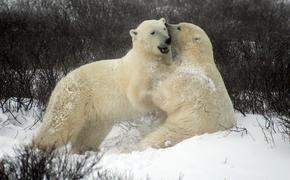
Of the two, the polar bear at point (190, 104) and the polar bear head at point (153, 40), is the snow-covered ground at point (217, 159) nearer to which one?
the polar bear at point (190, 104)

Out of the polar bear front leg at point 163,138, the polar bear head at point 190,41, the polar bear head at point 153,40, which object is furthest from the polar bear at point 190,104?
the polar bear head at point 153,40

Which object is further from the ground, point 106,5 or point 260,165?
point 106,5

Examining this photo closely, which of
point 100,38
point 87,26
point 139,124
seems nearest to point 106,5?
point 87,26

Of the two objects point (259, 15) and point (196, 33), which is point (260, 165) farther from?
point (259, 15)

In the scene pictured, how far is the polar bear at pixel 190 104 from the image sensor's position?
4.52m

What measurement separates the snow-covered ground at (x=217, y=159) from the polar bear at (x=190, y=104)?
0.59ft

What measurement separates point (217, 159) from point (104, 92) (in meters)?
1.57

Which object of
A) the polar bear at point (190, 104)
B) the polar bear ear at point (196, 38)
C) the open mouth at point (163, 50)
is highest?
the polar bear ear at point (196, 38)

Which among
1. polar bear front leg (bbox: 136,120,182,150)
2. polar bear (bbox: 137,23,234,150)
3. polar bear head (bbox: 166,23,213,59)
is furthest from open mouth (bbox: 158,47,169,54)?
polar bear front leg (bbox: 136,120,182,150)

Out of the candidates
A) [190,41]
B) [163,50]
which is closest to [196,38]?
[190,41]

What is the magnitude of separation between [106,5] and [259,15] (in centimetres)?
410

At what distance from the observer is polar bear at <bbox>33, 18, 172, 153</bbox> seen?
4668mm

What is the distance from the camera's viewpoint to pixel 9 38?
9586 millimetres

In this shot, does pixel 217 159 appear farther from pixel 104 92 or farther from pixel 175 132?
pixel 104 92
